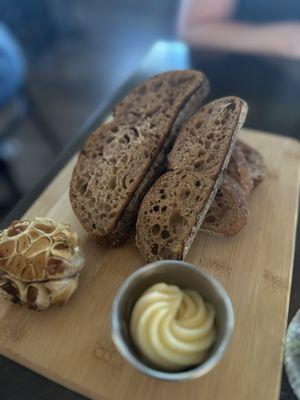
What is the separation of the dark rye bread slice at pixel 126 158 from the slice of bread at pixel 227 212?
0.51ft

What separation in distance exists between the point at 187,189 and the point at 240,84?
0.71 metres

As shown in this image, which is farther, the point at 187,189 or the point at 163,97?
the point at 163,97

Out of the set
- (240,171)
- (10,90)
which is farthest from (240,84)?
(10,90)

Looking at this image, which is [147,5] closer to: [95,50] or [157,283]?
[95,50]

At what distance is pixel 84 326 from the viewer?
68 centimetres

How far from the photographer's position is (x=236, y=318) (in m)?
0.68

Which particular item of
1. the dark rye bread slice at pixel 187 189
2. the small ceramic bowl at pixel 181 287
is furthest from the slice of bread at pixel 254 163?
the small ceramic bowl at pixel 181 287

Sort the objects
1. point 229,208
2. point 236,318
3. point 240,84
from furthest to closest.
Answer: point 240,84, point 229,208, point 236,318

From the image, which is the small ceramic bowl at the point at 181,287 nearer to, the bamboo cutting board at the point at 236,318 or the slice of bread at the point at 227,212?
the bamboo cutting board at the point at 236,318

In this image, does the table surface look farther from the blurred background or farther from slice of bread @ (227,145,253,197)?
slice of bread @ (227,145,253,197)

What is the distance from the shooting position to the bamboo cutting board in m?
0.61

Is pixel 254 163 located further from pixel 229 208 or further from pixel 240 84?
pixel 240 84

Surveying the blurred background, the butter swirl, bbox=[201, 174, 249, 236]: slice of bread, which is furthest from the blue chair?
the butter swirl

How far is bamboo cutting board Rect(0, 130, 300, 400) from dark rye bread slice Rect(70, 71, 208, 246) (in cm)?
6
